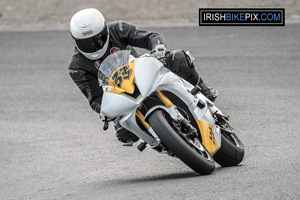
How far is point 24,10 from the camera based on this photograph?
1867 centimetres

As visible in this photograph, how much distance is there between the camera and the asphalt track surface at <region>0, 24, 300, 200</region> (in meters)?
6.00

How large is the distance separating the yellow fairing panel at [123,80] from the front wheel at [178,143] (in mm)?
317

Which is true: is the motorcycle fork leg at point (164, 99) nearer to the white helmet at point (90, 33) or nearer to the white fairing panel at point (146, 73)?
the white fairing panel at point (146, 73)

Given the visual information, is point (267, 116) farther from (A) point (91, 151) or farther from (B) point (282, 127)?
(A) point (91, 151)

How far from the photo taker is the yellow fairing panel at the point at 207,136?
20.9 ft

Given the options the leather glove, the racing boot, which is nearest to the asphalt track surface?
the racing boot

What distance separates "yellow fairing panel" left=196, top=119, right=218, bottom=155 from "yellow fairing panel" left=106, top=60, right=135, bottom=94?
0.72 m

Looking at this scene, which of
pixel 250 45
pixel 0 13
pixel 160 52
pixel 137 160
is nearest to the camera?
pixel 160 52

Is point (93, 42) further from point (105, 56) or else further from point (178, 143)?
point (178, 143)

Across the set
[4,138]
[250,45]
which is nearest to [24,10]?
[250,45]

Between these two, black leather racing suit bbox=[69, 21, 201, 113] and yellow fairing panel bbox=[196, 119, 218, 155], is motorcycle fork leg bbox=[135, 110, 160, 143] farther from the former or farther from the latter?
black leather racing suit bbox=[69, 21, 201, 113]

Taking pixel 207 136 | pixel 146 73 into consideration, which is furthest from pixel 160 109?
pixel 207 136

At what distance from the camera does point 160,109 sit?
6004 mm

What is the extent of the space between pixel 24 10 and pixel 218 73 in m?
7.81
